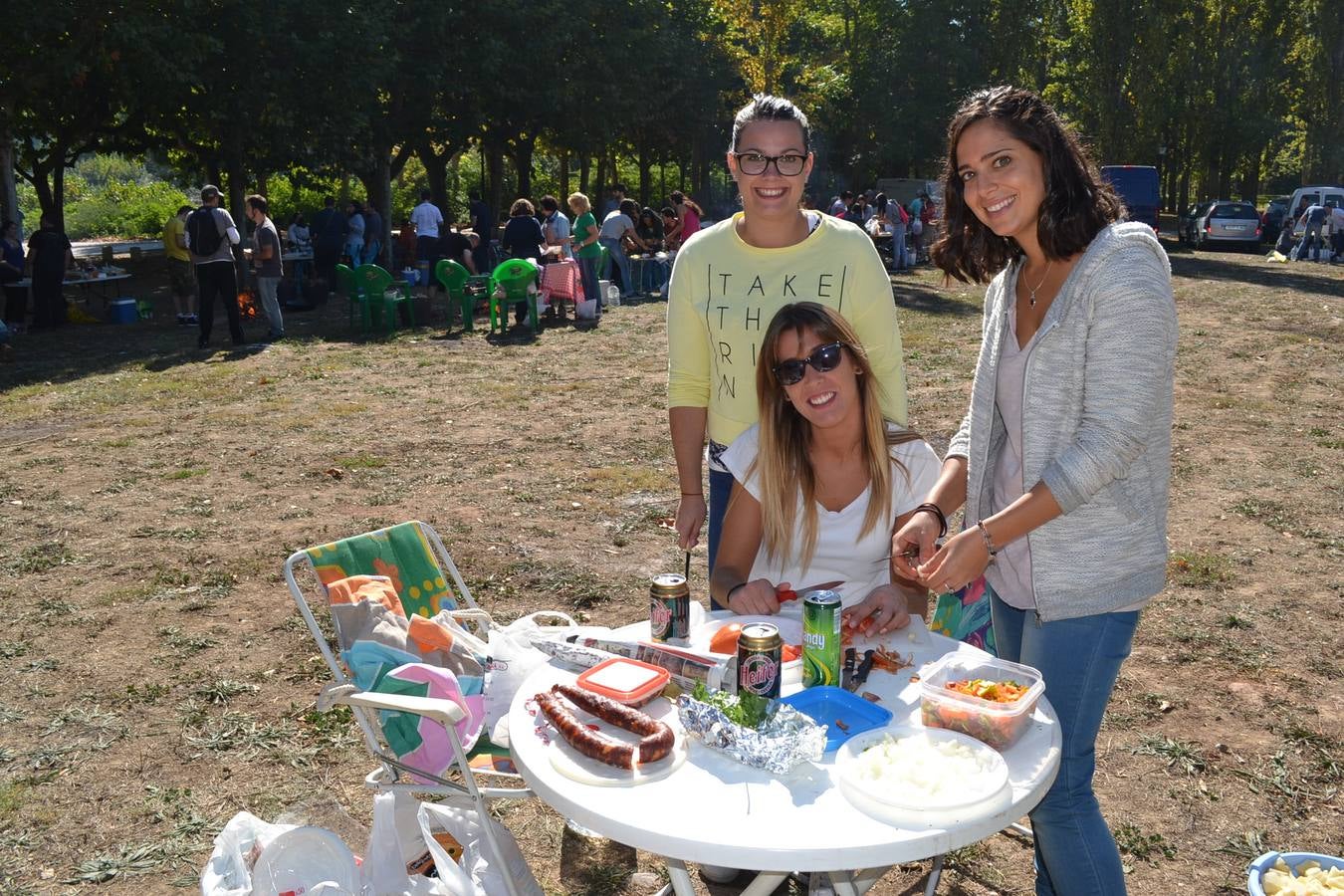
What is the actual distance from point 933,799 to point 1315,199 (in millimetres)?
31987

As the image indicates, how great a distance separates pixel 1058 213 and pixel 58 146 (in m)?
24.7

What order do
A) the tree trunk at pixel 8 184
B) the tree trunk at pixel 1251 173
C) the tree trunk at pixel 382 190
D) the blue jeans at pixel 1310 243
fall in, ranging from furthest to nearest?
the tree trunk at pixel 1251 173
the tree trunk at pixel 382 190
the blue jeans at pixel 1310 243
the tree trunk at pixel 8 184

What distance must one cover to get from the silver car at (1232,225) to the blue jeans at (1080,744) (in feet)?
103

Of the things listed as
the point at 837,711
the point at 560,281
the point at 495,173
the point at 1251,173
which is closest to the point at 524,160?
the point at 495,173

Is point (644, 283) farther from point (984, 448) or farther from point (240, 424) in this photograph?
point (984, 448)

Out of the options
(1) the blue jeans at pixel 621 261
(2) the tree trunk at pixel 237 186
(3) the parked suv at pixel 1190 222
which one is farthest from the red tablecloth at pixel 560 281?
(3) the parked suv at pixel 1190 222

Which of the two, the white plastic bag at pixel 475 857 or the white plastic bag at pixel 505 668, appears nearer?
the white plastic bag at pixel 475 857

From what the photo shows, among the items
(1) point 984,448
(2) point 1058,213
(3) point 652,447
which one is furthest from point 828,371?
(3) point 652,447

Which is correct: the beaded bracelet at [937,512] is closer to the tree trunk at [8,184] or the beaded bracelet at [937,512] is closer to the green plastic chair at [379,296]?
the green plastic chair at [379,296]

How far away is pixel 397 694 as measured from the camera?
109 inches

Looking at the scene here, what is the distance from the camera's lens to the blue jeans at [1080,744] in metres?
2.31

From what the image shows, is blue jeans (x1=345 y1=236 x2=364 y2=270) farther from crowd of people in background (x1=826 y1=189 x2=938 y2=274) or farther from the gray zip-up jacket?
the gray zip-up jacket

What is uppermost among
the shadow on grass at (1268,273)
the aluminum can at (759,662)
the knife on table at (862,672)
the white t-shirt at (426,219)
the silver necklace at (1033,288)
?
the white t-shirt at (426,219)

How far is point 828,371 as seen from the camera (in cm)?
291
